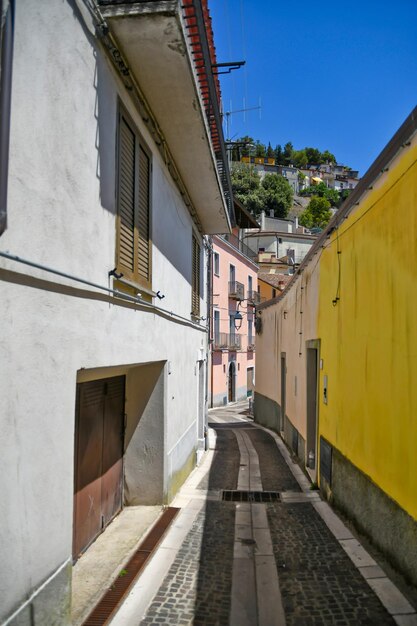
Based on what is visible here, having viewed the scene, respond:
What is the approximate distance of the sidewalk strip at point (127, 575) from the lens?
174 inches

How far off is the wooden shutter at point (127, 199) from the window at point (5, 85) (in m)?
2.51

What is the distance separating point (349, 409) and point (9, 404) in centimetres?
503

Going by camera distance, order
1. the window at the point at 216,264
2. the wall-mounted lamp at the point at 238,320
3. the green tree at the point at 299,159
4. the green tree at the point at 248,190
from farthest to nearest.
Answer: the green tree at the point at 299,159 < the green tree at the point at 248,190 < the wall-mounted lamp at the point at 238,320 < the window at the point at 216,264

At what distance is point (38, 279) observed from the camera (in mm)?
3418

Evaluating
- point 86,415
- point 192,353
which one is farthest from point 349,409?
point 192,353

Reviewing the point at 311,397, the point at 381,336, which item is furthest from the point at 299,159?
the point at 381,336

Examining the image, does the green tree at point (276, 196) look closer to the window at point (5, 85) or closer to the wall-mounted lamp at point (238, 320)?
the wall-mounted lamp at point (238, 320)

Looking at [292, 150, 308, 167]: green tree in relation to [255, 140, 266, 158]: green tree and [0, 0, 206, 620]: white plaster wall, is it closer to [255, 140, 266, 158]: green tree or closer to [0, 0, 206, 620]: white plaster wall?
[255, 140, 266, 158]: green tree

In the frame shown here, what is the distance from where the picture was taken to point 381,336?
17.8 feet

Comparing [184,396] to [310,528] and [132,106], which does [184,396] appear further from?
[132,106]

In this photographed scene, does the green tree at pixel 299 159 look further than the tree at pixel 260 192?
Yes

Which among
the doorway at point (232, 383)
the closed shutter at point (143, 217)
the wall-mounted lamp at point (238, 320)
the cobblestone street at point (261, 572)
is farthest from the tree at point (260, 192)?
the cobblestone street at point (261, 572)

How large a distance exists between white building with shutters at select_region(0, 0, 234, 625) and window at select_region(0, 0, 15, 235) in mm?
11

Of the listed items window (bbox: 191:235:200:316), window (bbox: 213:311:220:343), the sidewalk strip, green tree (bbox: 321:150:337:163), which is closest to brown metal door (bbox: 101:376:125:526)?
the sidewalk strip
